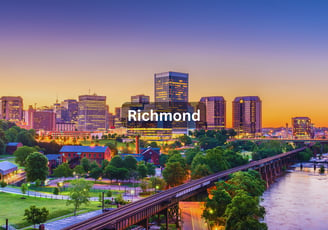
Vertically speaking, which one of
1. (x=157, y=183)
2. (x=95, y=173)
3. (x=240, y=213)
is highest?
(x=240, y=213)

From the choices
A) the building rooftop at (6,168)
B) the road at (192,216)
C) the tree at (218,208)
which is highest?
the building rooftop at (6,168)

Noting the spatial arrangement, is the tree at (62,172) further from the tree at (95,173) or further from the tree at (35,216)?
the tree at (35,216)

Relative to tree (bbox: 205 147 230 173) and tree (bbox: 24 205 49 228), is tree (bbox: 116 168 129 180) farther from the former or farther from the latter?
tree (bbox: 24 205 49 228)

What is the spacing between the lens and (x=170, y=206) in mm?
59156

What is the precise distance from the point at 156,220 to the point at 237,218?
54.3 ft

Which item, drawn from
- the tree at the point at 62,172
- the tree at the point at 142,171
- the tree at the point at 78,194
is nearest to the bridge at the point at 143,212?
the tree at the point at 78,194

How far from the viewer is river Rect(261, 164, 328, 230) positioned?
6594 centimetres

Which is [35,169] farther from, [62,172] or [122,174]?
[122,174]

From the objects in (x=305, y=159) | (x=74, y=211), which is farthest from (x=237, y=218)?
(x=305, y=159)

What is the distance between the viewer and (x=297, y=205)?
269 feet

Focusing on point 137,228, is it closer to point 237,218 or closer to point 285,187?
point 237,218

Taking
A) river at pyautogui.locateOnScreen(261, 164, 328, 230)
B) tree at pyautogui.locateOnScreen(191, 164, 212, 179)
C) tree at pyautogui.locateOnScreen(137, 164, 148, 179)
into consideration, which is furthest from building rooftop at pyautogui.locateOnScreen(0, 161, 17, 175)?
river at pyautogui.locateOnScreen(261, 164, 328, 230)

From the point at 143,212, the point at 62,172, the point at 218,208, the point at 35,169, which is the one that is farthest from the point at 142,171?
the point at 143,212

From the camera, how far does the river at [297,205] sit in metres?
65.9
